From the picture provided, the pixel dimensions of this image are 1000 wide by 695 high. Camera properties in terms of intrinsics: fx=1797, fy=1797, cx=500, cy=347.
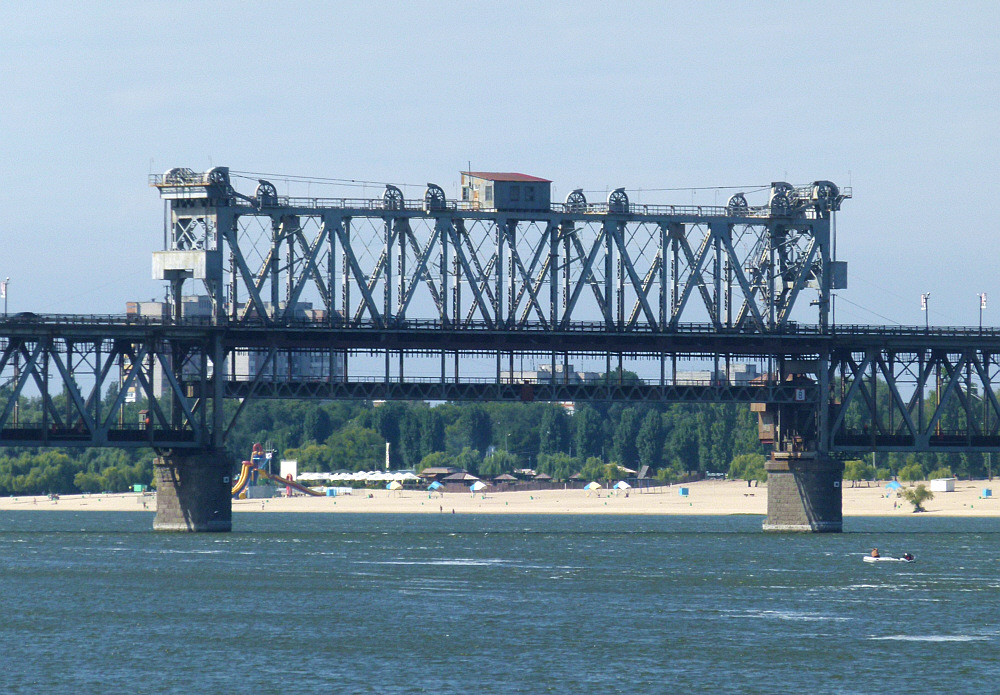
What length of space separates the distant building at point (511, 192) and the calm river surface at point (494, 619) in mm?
26159

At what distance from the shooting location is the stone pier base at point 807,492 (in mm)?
137375

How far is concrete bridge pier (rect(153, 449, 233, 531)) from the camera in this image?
12825 cm

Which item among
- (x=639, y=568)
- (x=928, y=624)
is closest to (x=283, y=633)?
(x=928, y=624)

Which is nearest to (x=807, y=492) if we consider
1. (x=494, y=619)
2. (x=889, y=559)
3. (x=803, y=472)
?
(x=803, y=472)

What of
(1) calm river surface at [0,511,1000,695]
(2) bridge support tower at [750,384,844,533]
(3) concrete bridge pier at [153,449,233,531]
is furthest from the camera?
(2) bridge support tower at [750,384,844,533]

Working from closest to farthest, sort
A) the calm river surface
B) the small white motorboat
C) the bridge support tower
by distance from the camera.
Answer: the calm river surface < the small white motorboat < the bridge support tower

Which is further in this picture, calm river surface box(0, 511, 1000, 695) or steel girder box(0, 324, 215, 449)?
steel girder box(0, 324, 215, 449)

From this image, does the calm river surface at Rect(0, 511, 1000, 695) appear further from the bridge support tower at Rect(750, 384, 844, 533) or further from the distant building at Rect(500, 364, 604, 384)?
the distant building at Rect(500, 364, 604, 384)

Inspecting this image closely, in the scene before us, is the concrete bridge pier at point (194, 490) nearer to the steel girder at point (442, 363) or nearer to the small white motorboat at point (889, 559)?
the steel girder at point (442, 363)

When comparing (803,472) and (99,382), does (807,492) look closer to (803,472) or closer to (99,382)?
(803,472)

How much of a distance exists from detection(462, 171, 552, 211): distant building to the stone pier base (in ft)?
88.4

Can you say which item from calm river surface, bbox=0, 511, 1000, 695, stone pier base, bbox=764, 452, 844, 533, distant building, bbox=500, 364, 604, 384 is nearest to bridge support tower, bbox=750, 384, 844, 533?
stone pier base, bbox=764, 452, 844, 533

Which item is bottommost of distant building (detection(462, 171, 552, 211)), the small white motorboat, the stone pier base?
the small white motorboat

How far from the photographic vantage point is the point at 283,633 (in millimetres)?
78188
